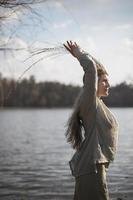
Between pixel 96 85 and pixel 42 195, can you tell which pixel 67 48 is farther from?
pixel 42 195

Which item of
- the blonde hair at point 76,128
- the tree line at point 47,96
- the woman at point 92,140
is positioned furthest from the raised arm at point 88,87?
the tree line at point 47,96

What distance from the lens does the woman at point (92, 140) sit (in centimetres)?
451

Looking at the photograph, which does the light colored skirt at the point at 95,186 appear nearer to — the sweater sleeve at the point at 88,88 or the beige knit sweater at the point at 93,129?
the beige knit sweater at the point at 93,129

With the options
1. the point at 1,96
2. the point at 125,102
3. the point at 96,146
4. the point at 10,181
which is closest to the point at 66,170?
the point at 10,181

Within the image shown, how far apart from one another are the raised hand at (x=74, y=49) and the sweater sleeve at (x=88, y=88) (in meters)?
0.13

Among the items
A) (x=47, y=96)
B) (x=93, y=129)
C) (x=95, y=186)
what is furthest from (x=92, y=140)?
(x=47, y=96)

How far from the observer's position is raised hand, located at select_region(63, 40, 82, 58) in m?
4.74

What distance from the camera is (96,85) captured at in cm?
455

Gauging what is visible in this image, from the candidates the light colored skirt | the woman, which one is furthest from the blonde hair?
the light colored skirt

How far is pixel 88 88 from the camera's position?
14.9 feet

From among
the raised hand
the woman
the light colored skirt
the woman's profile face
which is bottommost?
the light colored skirt

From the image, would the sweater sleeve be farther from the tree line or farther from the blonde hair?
the tree line

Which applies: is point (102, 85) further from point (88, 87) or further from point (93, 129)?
point (93, 129)

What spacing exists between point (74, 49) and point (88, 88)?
1.72 feet
